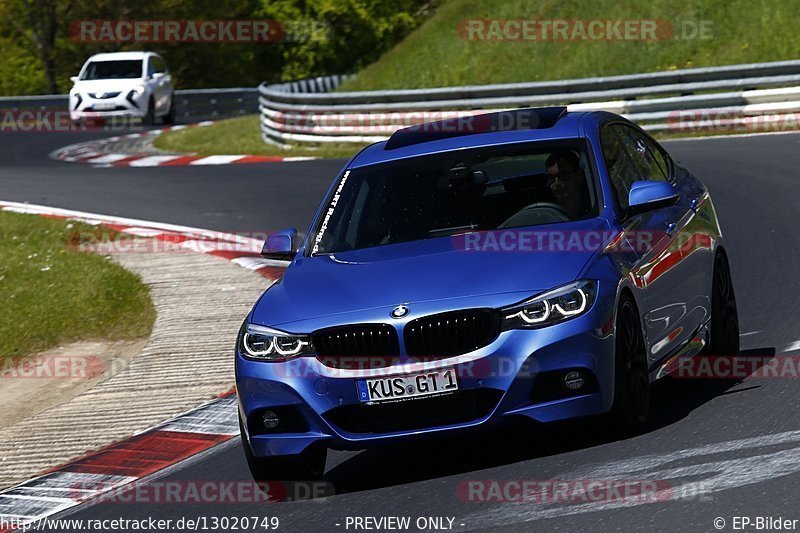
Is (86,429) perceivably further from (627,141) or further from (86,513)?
(627,141)

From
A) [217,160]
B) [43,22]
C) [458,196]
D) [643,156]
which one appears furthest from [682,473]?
[43,22]

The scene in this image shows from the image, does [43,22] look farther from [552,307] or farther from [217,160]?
[552,307]

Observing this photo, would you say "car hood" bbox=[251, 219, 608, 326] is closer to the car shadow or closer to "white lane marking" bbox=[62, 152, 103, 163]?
the car shadow

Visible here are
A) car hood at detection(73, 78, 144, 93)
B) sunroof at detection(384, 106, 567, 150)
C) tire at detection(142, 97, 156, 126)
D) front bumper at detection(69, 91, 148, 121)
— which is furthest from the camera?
tire at detection(142, 97, 156, 126)

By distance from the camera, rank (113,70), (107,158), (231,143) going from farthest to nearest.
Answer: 1. (113,70)
2. (231,143)
3. (107,158)

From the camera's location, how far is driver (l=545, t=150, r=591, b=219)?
7789 mm

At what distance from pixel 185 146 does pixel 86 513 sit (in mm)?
22350

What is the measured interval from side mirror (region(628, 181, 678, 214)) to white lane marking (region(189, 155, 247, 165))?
17514mm

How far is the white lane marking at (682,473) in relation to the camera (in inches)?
237

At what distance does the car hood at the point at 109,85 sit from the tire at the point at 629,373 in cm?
2787

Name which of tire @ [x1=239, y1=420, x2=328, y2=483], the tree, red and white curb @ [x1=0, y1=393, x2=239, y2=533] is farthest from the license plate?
the tree

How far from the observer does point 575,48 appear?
101ft

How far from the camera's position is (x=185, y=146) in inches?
1150

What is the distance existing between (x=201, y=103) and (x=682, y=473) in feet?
110
